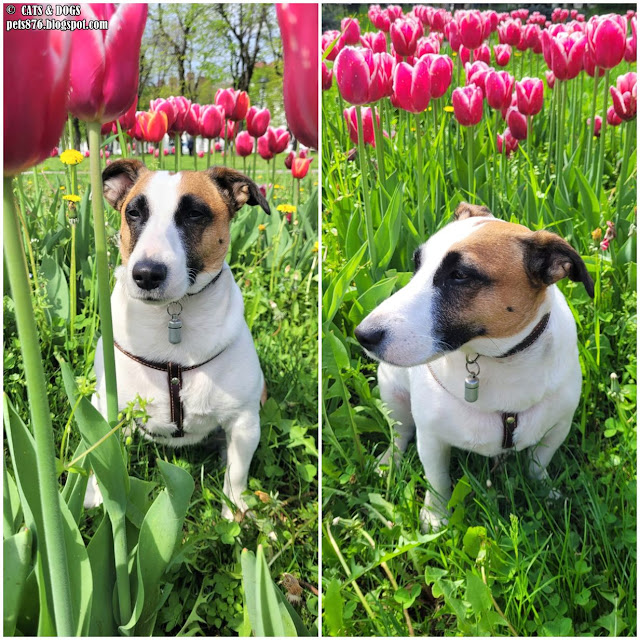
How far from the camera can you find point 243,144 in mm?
2135

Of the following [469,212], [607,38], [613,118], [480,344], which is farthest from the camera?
[613,118]

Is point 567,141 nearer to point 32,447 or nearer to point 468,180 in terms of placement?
point 468,180

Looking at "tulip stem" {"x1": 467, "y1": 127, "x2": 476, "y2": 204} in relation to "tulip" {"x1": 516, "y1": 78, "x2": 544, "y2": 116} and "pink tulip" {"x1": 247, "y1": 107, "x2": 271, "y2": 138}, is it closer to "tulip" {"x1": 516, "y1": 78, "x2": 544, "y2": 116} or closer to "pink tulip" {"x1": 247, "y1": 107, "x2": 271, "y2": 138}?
"tulip" {"x1": 516, "y1": 78, "x2": 544, "y2": 116}

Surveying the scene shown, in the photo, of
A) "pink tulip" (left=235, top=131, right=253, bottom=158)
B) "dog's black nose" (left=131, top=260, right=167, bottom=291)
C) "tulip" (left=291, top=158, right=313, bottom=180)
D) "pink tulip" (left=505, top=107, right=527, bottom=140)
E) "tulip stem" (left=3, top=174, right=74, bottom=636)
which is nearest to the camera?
"tulip stem" (left=3, top=174, right=74, bottom=636)

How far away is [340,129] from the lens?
2.06 meters

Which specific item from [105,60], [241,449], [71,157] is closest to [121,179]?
[71,157]

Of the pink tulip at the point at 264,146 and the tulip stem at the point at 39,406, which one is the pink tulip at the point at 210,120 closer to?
the pink tulip at the point at 264,146

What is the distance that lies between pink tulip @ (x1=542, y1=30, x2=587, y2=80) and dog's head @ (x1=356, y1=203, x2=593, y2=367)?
3.09 feet

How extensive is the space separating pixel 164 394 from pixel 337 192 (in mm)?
845

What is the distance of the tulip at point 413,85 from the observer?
5.59ft

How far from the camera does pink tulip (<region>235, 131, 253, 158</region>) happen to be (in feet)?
6.96

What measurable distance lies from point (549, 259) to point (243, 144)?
3.74 feet

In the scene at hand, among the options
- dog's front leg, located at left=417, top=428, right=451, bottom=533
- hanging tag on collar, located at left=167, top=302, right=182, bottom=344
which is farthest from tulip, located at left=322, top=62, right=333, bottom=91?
dog's front leg, located at left=417, top=428, right=451, bottom=533

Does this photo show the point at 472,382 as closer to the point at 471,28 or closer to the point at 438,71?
the point at 438,71
